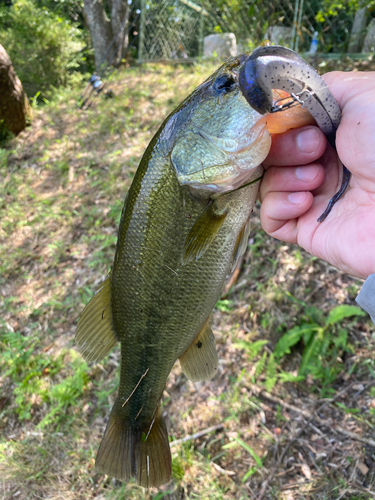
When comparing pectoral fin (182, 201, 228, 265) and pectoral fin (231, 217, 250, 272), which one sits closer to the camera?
pectoral fin (182, 201, 228, 265)

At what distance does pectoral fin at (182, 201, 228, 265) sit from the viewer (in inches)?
56.8

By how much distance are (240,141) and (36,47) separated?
33.5 feet

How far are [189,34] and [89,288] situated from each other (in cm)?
722

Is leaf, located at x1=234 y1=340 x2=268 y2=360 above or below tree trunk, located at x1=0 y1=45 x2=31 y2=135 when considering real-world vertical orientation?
below

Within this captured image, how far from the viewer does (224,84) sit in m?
1.34

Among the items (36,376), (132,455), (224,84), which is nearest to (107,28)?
(36,376)

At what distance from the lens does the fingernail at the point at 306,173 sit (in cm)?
155

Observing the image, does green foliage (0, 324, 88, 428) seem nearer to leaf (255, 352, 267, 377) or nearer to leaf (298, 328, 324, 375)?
leaf (255, 352, 267, 377)

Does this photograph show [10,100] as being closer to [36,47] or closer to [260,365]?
[36,47]

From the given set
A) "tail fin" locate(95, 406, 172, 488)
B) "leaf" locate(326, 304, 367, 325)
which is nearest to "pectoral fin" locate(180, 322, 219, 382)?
"tail fin" locate(95, 406, 172, 488)

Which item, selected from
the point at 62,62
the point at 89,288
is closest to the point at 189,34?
the point at 62,62

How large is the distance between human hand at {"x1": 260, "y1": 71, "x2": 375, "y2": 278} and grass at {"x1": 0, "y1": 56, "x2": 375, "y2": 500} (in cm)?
128

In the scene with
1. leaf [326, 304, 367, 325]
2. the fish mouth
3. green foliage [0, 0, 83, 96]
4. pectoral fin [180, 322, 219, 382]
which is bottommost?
leaf [326, 304, 367, 325]

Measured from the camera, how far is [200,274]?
5.15 feet
